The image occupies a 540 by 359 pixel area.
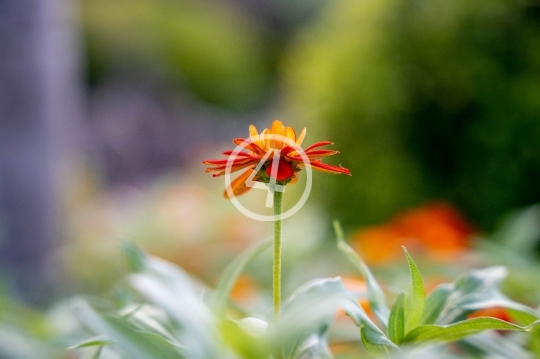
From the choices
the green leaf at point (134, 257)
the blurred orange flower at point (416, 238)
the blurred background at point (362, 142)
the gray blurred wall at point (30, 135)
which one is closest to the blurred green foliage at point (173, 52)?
the blurred background at point (362, 142)

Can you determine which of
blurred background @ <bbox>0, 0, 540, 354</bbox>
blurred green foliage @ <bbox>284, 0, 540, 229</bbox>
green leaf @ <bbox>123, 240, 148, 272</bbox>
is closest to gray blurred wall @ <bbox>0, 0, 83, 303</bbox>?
blurred background @ <bbox>0, 0, 540, 354</bbox>

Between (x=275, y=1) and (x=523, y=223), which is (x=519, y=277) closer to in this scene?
(x=523, y=223)

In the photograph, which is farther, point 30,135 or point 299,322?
point 30,135

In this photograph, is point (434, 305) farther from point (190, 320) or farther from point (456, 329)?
point (190, 320)

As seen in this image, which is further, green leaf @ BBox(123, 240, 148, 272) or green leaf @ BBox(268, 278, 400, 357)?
green leaf @ BBox(123, 240, 148, 272)

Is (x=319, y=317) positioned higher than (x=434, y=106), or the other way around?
(x=434, y=106)

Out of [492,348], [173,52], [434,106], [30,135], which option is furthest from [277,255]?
[173,52]

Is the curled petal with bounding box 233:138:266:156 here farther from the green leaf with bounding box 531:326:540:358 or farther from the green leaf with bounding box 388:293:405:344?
the green leaf with bounding box 531:326:540:358
